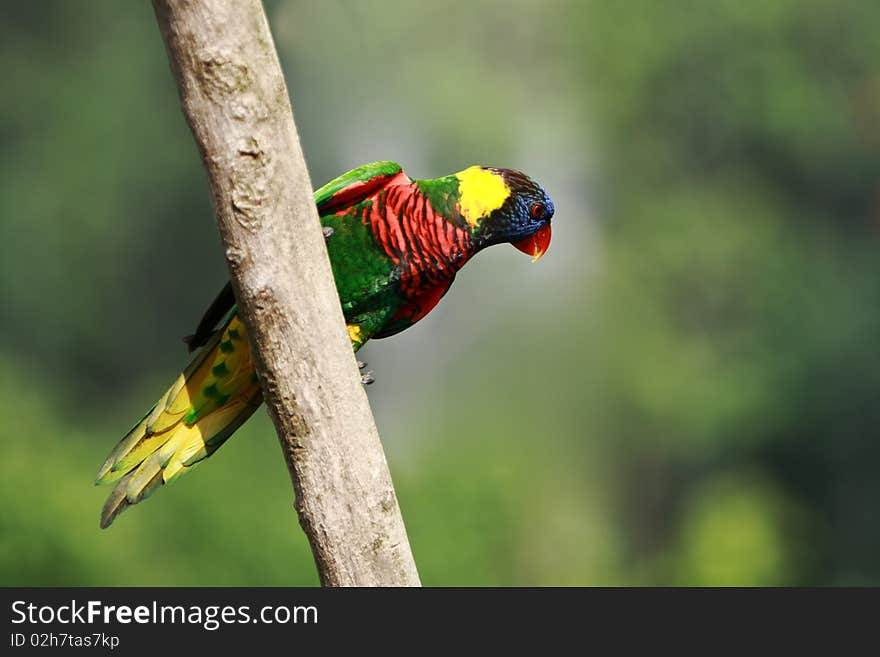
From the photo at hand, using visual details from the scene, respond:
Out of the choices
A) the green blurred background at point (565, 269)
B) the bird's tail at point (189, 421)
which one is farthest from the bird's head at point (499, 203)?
the green blurred background at point (565, 269)

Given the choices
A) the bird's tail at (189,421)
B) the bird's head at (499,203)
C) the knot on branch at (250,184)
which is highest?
the knot on branch at (250,184)

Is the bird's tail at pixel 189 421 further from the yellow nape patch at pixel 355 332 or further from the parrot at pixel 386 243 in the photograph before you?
the yellow nape patch at pixel 355 332

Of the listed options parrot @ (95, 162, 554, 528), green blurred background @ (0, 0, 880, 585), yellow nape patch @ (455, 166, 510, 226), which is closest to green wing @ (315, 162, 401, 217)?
parrot @ (95, 162, 554, 528)

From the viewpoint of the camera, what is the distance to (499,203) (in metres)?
2.46

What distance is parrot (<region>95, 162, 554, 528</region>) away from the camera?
224 centimetres

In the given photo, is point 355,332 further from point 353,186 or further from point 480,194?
point 480,194

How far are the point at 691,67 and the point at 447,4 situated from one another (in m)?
2.48

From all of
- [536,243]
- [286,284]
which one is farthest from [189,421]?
[536,243]

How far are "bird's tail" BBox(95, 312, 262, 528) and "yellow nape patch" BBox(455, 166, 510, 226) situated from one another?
2.24 ft

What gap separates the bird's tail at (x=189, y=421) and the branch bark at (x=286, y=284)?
1.39 feet

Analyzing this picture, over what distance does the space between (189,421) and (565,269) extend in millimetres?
6662

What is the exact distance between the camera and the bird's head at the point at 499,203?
2443mm

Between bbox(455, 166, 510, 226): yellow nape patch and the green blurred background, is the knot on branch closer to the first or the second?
bbox(455, 166, 510, 226): yellow nape patch
